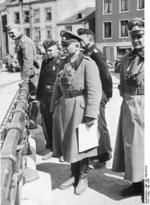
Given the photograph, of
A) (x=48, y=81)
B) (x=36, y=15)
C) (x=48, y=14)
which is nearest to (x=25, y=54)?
(x=48, y=81)

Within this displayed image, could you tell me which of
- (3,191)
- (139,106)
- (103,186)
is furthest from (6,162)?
(103,186)

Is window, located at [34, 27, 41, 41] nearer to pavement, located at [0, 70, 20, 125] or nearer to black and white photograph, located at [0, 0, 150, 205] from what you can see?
pavement, located at [0, 70, 20, 125]

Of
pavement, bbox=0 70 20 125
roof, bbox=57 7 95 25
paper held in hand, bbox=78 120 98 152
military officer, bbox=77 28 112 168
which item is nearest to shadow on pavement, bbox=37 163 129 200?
military officer, bbox=77 28 112 168

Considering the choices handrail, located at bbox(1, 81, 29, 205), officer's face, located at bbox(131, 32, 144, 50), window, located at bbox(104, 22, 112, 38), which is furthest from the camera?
window, located at bbox(104, 22, 112, 38)

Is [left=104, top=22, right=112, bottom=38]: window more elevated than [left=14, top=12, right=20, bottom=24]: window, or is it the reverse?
[left=14, top=12, right=20, bottom=24]: window

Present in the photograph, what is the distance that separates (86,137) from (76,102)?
247 millimetres

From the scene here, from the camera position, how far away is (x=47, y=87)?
3.29 metres

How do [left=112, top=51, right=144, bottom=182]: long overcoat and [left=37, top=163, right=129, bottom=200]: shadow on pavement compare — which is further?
[left=37, top=163, right=129, bottom=200]: shadow on pavement

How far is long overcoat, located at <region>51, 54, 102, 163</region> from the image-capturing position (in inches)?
92.4

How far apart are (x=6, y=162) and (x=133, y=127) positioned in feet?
3.95

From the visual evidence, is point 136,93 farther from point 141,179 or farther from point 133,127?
point 141,179

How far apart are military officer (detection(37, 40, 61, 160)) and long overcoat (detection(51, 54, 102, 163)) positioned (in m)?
0.68

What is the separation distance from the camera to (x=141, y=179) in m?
2.21

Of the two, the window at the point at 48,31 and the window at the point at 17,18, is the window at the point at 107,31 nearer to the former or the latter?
the window at the point at 48,31
